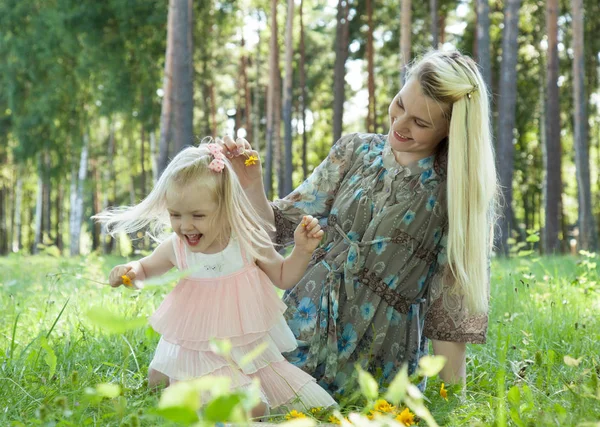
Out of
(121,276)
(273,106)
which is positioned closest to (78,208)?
(273,106)

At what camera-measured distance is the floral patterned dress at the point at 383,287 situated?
3.09 metres

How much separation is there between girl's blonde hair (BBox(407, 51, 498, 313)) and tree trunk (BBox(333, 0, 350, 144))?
13434mm

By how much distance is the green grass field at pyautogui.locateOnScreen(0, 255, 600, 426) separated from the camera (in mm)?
2094

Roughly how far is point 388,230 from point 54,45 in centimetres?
1740

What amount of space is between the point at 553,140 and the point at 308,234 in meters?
11.9

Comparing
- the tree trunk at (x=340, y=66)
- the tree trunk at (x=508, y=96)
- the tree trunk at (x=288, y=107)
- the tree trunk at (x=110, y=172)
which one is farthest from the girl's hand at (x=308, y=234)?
the tree trunk at (x=110, y=172)

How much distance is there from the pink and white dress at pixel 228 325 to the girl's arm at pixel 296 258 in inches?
1.8

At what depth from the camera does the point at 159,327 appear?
110 inches

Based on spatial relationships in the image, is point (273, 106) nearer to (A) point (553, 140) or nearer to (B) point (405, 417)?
(A) point (553, 140)

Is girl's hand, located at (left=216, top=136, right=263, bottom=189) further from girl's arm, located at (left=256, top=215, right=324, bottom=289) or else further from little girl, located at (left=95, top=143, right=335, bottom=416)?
girl's arm, located at (left=256, top=215, right=324, bottom=289)

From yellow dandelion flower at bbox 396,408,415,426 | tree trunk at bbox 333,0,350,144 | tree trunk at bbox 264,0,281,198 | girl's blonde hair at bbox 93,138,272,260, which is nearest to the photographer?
yellow dandelion flower at bbox 396,408,415,426

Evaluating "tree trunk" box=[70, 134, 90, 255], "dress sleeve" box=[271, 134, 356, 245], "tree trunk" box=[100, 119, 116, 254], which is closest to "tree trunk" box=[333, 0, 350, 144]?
"tree trunk" box=[70, 134, 90, 255]

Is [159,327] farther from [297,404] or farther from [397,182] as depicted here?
[397,182]

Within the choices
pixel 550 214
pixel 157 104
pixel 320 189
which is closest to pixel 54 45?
pixel 157 104
